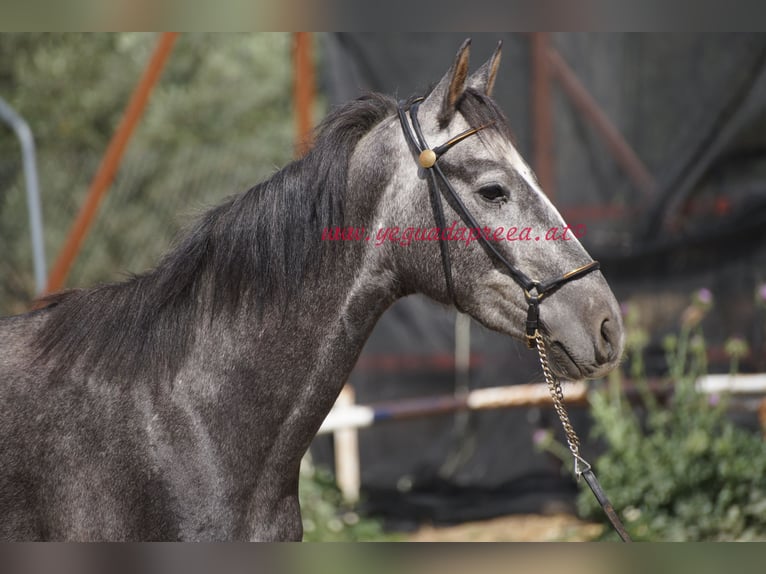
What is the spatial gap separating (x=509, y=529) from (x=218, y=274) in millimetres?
3930

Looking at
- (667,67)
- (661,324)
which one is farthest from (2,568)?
(667,67)

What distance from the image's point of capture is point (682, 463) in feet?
15.7

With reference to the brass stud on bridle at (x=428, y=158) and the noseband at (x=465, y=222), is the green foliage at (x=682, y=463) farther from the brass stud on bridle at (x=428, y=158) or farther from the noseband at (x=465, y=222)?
the brass stud on bridle at (x=428, y=158)

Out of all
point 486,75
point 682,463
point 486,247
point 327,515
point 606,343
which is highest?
point 486,75

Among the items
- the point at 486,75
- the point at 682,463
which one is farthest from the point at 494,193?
the point at 682,463

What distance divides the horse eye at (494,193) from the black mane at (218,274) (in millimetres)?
443

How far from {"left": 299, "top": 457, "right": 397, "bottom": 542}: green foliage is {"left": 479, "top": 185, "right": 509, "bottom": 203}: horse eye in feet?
10.6

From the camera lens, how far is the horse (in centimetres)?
231

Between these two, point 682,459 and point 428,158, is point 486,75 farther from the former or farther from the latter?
point 682,459

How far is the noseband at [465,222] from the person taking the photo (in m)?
2.33

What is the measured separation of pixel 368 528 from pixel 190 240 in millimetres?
3449

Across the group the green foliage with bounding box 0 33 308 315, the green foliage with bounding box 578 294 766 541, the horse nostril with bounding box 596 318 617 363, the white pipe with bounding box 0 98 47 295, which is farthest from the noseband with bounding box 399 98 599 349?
the white pipe with bounding box 0 98 47 295

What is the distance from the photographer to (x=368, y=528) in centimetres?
538

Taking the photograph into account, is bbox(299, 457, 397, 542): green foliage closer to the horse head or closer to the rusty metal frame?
the rusty metal frame
